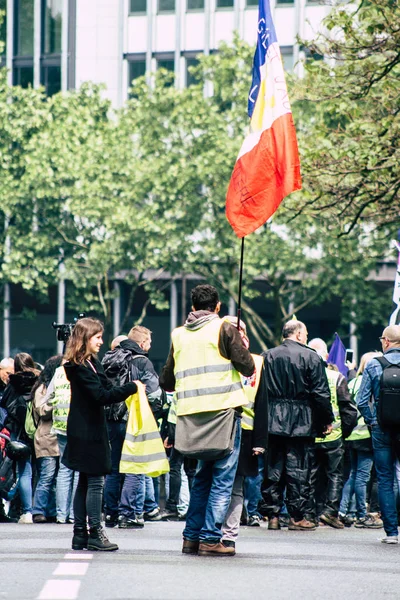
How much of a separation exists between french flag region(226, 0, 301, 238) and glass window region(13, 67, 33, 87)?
37289mm

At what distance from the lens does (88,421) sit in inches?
392

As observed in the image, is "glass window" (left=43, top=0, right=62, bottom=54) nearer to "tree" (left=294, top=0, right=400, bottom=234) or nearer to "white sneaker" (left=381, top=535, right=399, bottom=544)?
"tree" (left=294, top=0, right=400, bottom=234)

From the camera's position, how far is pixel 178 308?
45.5 m

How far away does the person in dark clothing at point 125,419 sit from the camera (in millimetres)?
12992

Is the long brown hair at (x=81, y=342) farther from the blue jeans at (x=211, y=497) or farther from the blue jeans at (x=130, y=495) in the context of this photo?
the blue jeans at (x=130, y=495)

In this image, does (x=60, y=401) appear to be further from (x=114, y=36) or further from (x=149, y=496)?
(x=114, y=36)

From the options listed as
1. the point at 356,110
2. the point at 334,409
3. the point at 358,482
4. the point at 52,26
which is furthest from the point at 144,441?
the point at 52,26

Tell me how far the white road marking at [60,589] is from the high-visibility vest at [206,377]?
73.5 inches

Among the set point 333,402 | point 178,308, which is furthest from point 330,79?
point 178,308

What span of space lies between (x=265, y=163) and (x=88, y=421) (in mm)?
2780

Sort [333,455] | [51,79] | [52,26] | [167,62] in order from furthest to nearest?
1. [52,26]
2. [51,79]
3. [167,62]
4. [333,455]

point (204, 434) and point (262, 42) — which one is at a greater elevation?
point (262, 42)

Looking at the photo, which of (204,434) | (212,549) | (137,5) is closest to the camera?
(204,434)

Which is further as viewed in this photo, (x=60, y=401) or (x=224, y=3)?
(x=224, y=3)
